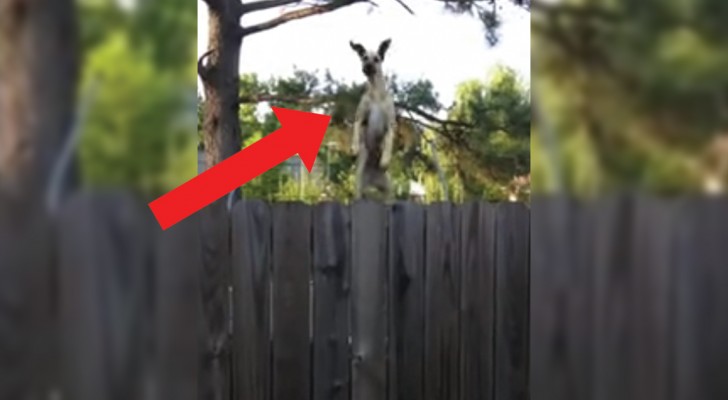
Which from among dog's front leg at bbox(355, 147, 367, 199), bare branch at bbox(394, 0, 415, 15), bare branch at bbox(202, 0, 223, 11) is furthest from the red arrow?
bare branch at bbox(394, 0, 415, 15)

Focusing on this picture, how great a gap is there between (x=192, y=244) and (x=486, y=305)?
0.94m

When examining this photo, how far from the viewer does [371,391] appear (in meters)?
1.24

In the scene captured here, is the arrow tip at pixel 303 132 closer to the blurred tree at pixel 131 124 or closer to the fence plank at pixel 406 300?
the fence plank at pixel 406 300

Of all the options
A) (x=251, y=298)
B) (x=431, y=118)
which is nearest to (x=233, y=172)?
(x=251, y=298)

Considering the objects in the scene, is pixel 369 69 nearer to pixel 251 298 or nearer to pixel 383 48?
pixel 383 48

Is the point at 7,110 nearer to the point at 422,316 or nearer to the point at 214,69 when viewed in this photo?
the point at 422,316

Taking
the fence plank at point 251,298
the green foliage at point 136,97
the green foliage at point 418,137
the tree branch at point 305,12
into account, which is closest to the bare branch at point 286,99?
the green foliage at point 418,137

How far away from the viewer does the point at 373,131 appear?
223cm

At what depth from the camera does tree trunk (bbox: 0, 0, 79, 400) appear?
0.36m

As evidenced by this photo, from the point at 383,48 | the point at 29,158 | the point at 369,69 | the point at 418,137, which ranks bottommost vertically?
the point at 29,158

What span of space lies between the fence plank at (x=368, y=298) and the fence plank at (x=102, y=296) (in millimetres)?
838

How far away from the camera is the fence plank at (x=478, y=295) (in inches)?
50.2

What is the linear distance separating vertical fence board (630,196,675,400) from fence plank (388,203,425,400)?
2.81 ft

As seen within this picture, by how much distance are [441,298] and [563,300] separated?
0.88 metres
